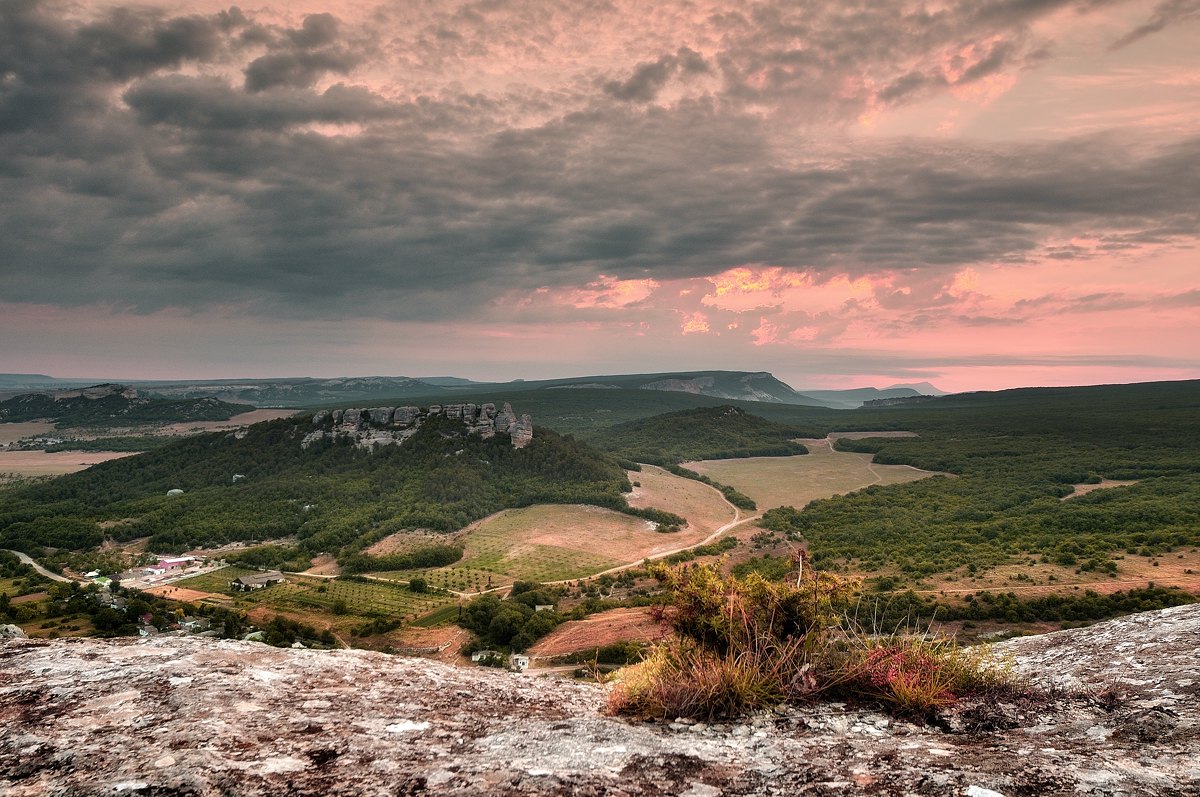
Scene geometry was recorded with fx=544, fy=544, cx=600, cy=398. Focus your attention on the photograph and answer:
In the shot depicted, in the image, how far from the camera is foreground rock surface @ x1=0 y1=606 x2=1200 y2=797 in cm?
369

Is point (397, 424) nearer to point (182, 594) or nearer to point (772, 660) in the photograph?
point (182, 594)

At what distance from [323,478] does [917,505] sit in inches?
5852

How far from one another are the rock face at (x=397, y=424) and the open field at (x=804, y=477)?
6700 centimetres

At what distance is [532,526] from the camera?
124 meters

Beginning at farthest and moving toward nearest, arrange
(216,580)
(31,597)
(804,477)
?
1. (804,477)
2. (216,580)
3. (31,597)

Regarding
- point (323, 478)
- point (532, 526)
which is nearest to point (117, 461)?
point (323, 478)

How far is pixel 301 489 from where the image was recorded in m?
145

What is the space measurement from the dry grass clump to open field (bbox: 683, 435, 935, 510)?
140828 mm

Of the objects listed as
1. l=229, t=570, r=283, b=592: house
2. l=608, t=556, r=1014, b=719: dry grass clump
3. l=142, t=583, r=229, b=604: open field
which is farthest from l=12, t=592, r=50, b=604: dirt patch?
l=608, t=556, r=1014, b=719: dry grass clump

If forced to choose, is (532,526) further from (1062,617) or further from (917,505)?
(1062,617)

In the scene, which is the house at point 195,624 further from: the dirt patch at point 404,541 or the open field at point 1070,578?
the open field at point 1070,578

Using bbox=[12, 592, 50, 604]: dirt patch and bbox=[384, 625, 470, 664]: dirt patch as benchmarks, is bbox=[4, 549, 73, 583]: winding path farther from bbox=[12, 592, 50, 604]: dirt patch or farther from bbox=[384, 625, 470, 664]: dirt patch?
bbox=[384, 625, 470, 664]: dirt patch

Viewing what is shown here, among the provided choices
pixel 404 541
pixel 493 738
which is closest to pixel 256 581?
pixel 404 541

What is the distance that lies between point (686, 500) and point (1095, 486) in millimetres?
85949
